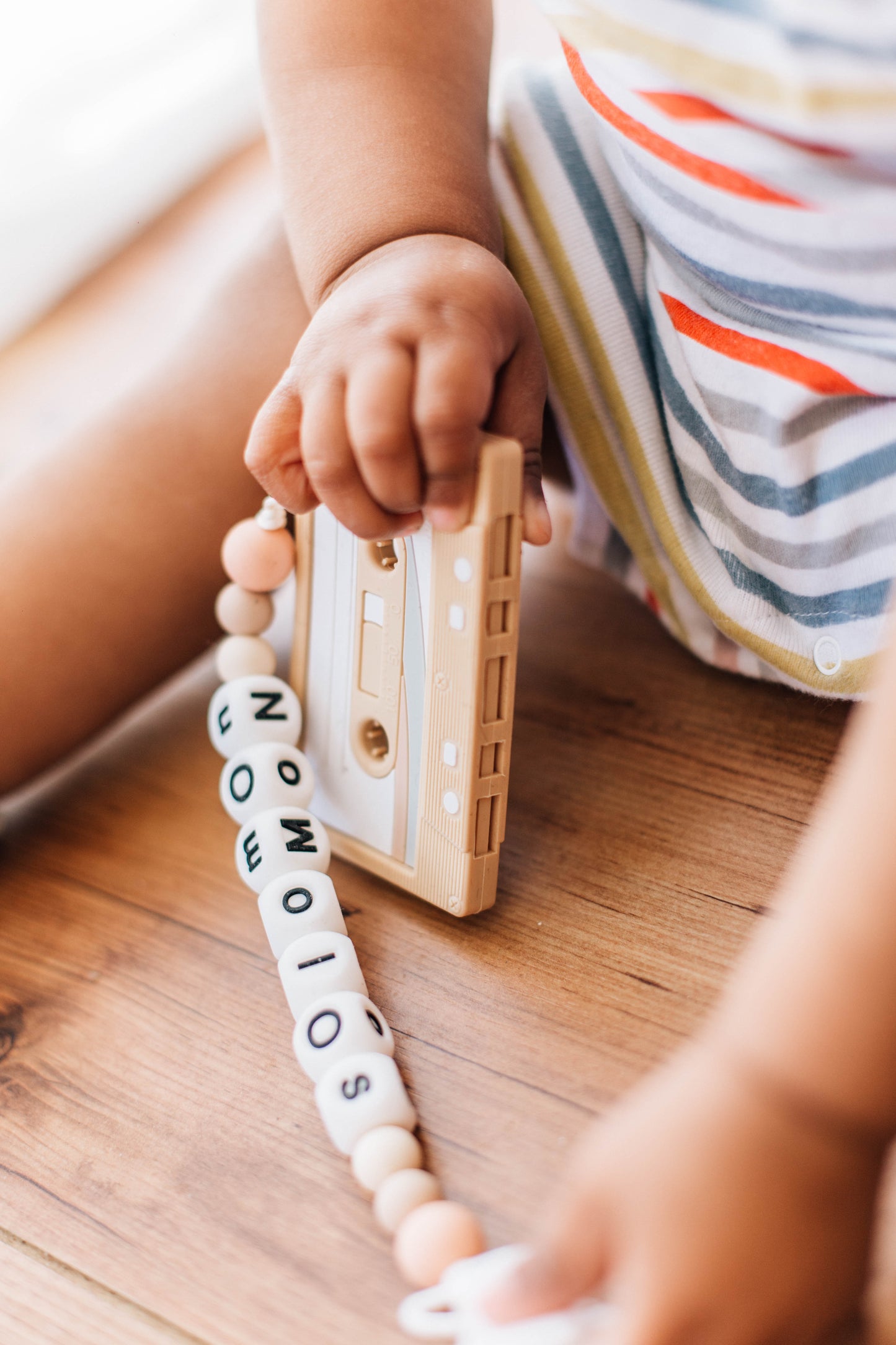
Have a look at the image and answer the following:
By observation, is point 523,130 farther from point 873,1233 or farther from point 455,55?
point 873,1233

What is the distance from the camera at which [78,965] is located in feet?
1.52

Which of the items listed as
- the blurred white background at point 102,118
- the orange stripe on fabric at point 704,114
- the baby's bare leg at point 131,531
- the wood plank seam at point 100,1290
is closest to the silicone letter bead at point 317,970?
the wood plank seam at point 100,1290

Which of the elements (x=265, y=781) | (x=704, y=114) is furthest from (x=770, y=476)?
(x=265, y=781)

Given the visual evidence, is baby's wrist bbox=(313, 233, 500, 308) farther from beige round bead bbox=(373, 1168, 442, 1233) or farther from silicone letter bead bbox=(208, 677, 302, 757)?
beige round bead bbox=(373, 1168, 442, 1233)

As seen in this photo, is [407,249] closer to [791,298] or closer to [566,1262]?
[791,298]

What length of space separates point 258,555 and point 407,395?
167 mm

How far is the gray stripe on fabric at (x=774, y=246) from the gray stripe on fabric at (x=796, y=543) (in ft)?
0.30

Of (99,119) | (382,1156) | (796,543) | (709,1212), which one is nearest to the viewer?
(709,1212)

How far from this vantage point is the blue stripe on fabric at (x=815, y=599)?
43cm

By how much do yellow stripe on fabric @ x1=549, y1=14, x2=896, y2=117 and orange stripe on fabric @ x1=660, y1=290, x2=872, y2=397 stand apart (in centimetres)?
10

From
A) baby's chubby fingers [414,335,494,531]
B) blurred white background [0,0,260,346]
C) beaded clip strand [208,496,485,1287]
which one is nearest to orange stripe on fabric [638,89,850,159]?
baby's chubby fingers [414,335,494,531]

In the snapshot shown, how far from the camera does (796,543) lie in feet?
1.48

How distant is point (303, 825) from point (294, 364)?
0.18 meters

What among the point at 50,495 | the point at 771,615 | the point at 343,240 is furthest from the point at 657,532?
the point at 50,495
